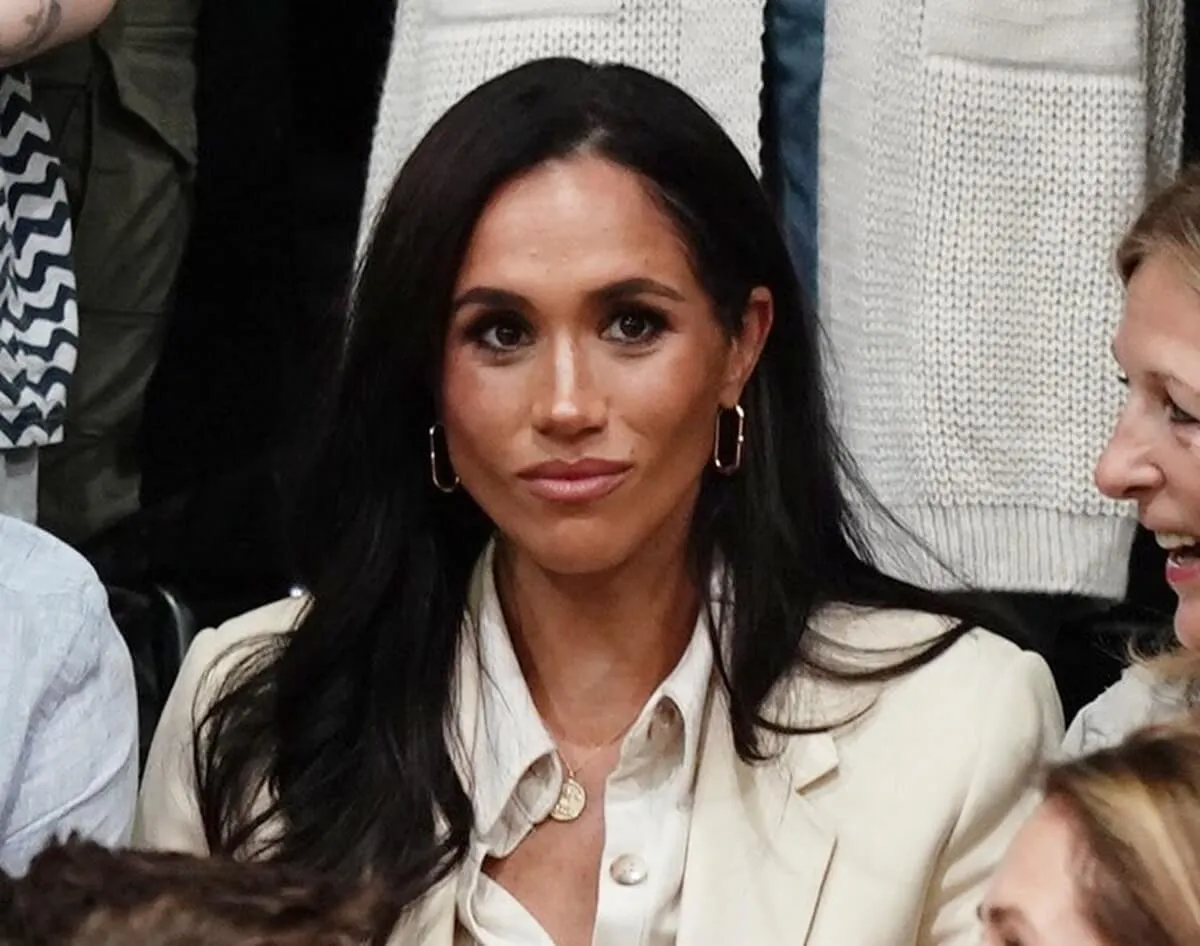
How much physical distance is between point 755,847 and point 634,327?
1.14 feet

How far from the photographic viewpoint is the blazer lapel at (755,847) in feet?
5.66

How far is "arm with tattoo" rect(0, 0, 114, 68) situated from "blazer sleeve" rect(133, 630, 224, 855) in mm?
474

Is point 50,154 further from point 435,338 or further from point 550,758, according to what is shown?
point 550,758

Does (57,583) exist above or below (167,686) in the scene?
above

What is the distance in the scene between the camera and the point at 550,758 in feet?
5.93

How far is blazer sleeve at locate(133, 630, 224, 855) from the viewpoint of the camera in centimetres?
185

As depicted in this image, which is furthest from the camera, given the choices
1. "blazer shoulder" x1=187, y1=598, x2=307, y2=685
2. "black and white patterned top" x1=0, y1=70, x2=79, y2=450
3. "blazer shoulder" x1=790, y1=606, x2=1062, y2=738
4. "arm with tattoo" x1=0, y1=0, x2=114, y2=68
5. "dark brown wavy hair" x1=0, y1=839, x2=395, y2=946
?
"black and white patterned top" x1=0, y1=70, x2=79, y2=450

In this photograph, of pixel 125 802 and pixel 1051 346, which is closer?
pixel 125 802

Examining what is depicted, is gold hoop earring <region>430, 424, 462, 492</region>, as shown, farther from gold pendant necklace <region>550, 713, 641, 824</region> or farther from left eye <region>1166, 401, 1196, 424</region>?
left eye <region>1166, 401, 1196, 424</region>

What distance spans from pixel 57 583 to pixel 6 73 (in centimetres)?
56

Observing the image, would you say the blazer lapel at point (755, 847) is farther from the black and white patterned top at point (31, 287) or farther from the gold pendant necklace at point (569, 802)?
the black and white patterned top at point (31, 287)

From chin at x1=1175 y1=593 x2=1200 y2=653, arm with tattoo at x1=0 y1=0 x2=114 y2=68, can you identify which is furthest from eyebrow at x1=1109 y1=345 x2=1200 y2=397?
arm with tattoo at x1=0 y1=0 x2=114 y2=68

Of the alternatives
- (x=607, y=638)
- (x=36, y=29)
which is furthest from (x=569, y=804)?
(x=36, y=29)

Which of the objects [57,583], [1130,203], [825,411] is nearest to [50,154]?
[57,583]
